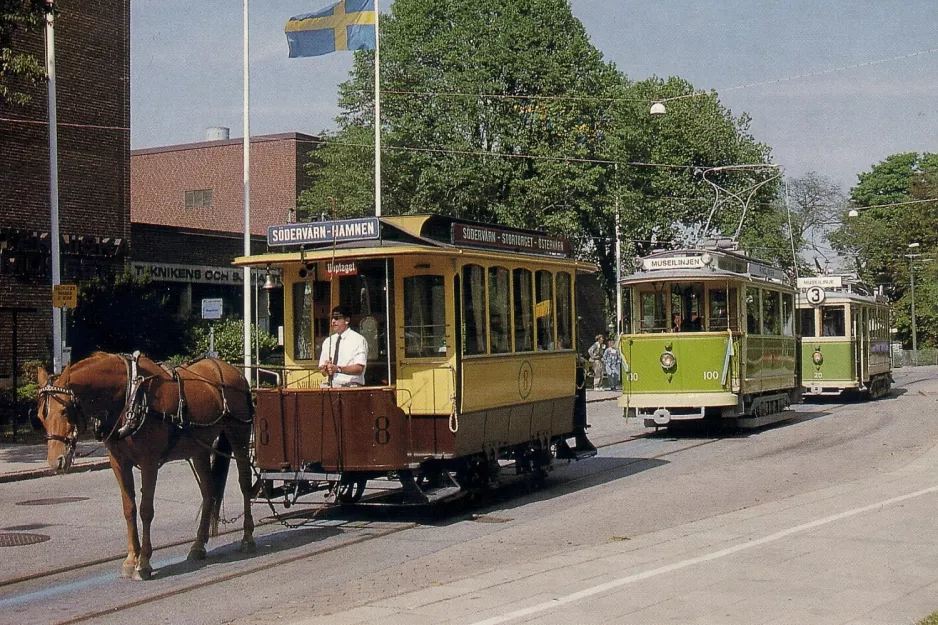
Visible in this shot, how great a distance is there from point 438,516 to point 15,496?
21.4 feet

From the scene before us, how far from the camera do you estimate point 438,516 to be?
42.4 ft

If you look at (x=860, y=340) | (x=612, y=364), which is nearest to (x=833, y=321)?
(x=860, y=340)

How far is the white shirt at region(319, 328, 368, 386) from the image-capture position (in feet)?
39.1

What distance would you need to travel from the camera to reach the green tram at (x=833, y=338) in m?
31.3

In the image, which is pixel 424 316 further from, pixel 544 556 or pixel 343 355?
pixel 544 556

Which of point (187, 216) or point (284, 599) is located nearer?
point (284, 599)

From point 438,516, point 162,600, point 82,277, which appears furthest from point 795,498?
point 82,277

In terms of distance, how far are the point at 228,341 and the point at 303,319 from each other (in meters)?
20.4

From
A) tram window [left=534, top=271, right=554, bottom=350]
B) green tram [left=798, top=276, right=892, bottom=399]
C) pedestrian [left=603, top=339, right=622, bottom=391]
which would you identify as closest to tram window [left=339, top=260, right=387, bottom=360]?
tram window [left=534, top=271, right=554, bottom=350]

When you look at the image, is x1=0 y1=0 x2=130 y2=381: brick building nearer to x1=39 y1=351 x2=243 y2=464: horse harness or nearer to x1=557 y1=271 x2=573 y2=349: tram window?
x1=557 y1=271 x2=573 y2=349: tram window

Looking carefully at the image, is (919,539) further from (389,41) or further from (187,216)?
(187,216)

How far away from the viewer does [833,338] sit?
102 ft

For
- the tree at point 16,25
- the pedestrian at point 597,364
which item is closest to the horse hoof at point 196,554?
the tree at point 16,25

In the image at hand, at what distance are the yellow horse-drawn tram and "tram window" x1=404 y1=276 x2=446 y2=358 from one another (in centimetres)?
1
